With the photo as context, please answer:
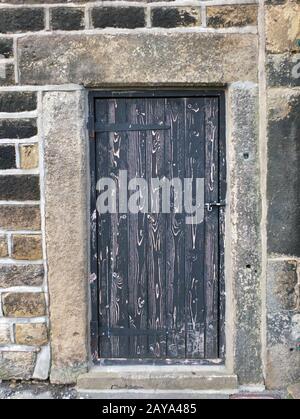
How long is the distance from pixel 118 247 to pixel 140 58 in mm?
1194

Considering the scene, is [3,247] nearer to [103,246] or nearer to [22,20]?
[103,246]

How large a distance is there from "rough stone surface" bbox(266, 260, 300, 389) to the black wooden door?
→ 13.4 inches

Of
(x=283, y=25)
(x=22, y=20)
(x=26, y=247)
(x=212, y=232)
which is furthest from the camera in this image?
(x=212, y=232)

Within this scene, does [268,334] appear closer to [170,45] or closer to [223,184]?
[223,184]

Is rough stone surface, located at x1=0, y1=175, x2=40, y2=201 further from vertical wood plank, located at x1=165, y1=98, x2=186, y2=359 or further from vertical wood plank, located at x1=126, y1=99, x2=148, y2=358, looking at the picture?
vertical wood plank, located at x1=165, y1=98, x2=186, y2=359

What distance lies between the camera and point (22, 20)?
292 centimetres

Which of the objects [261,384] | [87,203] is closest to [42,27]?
[87,203]

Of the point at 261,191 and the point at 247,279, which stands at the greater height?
the point at 261,191

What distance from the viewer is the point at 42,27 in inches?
115

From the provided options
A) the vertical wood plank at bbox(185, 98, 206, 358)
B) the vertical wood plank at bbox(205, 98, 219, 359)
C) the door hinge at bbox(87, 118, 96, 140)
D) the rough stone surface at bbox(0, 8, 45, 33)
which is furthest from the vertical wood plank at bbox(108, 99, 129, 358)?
the rough stone surface at bbox(0, 8, 45, 33)

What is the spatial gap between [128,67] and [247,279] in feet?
4.91

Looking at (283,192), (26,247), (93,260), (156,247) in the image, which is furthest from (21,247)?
(283,192)

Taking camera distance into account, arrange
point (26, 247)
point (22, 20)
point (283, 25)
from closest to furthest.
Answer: point (283, 25) → point (22, 20) → point (26, 247)

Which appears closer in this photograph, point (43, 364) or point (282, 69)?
point (282, 69)
